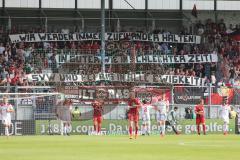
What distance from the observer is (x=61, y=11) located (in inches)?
2448

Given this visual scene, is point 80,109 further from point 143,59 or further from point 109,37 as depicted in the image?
point 109,37

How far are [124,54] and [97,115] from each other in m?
10.1

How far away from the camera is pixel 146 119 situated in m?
45.1

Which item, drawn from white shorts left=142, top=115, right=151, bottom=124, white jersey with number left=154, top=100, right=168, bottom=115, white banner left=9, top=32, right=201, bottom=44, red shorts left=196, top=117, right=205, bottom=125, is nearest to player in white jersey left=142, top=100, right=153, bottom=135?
white shorts left=142, top=115, right=151, bottom=124

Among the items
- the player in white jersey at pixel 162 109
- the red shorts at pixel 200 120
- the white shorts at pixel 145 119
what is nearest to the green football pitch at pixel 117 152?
the player in white jersey at pixel 162 109

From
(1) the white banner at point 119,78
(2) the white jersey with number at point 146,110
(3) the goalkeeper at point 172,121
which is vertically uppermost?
(1) the white banner at point 119,78

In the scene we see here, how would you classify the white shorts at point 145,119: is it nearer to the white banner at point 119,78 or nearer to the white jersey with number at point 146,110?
the white jersey with number at point 146,110

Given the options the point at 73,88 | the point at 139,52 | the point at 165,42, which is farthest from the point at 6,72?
the point at 165,42

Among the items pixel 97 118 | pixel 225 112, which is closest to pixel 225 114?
pixel 225 112

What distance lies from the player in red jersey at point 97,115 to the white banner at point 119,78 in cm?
430

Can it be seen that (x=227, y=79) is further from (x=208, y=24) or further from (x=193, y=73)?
(x=208, y=24)

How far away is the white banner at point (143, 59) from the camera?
51.8 m

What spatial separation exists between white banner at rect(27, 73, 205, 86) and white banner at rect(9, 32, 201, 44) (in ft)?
22.2

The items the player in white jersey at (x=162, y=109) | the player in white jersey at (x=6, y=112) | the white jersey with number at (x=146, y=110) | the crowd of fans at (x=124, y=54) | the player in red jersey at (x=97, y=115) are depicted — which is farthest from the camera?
the crowd of fans at (x=124, y=54)
